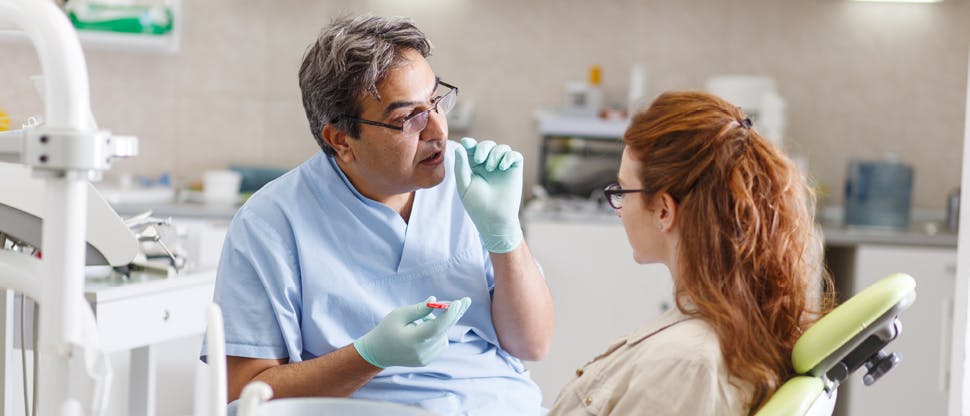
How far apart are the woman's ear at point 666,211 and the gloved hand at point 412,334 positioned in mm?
271

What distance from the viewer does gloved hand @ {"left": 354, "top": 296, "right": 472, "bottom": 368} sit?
4.42 ft

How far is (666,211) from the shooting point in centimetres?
135

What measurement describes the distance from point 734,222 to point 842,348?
7.8 inches

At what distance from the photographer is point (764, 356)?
1.24 meters

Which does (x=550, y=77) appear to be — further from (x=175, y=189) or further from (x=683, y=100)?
(x=683, y=100)

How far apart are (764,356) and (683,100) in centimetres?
34

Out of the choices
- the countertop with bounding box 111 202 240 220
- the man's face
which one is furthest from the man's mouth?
the countertop with bounding box 111 202 240 220

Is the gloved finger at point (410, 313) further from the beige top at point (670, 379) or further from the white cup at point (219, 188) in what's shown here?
the white cup at point (219, 188)

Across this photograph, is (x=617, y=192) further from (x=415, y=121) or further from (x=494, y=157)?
(x=415, y=121)

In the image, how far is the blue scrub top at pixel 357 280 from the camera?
1550mm

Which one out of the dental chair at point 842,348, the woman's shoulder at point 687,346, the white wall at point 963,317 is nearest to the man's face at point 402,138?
the woman's shoulder at point 687,346

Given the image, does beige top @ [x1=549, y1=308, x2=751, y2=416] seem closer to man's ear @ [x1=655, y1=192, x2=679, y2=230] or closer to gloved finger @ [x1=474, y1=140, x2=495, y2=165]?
man's ear @ [x1=655, y1=192, x2=679, y2=230]

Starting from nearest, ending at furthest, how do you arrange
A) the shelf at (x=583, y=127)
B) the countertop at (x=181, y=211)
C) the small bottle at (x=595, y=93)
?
the countertop at (x=181, y=211) → the shelf at (x=583, y=127) → the small bottle at (x=595, y=93)

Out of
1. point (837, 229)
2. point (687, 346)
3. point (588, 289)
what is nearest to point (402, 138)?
point (687, 346)
